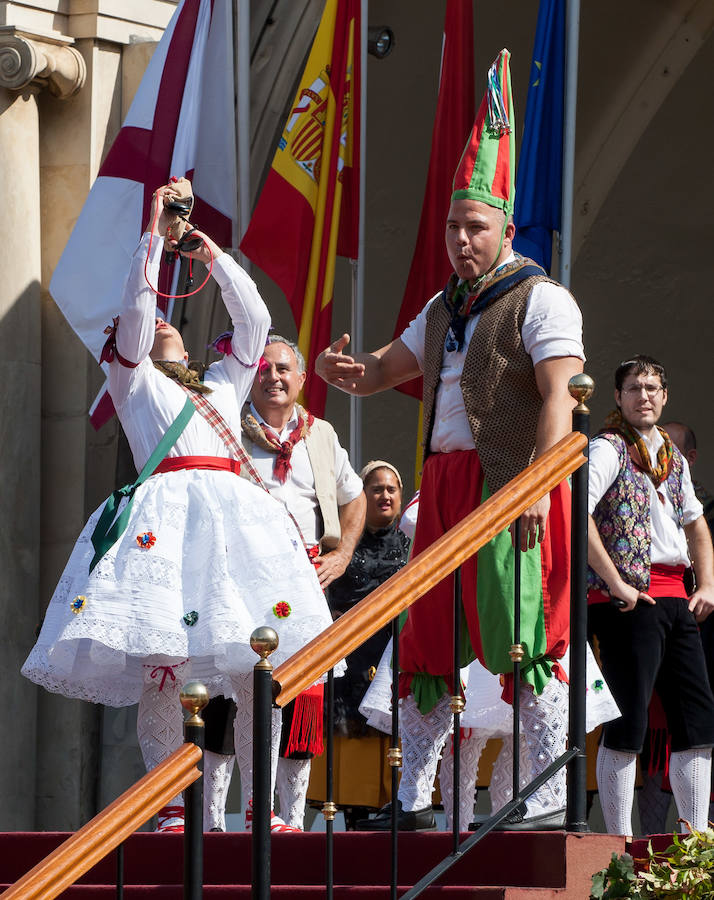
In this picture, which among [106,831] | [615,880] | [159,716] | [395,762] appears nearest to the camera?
[106,831]

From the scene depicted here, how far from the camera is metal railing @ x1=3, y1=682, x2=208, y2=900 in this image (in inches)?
137

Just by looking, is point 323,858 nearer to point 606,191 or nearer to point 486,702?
point 486,702

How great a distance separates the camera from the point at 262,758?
12.4 ft

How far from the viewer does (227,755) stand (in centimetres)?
601

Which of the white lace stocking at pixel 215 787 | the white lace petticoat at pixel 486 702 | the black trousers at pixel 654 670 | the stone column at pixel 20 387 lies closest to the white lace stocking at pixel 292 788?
the white lace stocking at pixel 215 787

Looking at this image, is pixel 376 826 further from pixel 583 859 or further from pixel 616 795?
pixel 616 795

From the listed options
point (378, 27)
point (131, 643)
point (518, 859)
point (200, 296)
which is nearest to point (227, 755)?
point (131, 643)

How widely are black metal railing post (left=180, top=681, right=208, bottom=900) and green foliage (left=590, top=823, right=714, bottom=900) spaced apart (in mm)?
1074

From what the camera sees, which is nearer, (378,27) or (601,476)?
(601,476)

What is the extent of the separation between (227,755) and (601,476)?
4.91 feet

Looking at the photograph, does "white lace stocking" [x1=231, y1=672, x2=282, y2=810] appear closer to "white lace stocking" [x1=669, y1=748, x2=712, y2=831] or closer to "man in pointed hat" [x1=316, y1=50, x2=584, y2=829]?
"man in pointed hat" [x1=316, y1=50, x2=584, y2=829]

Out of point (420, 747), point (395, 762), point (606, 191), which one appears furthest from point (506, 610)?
point (606, 191)

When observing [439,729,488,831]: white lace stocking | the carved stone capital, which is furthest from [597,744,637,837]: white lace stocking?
the carved stone capital

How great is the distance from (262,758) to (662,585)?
99.9 inches
